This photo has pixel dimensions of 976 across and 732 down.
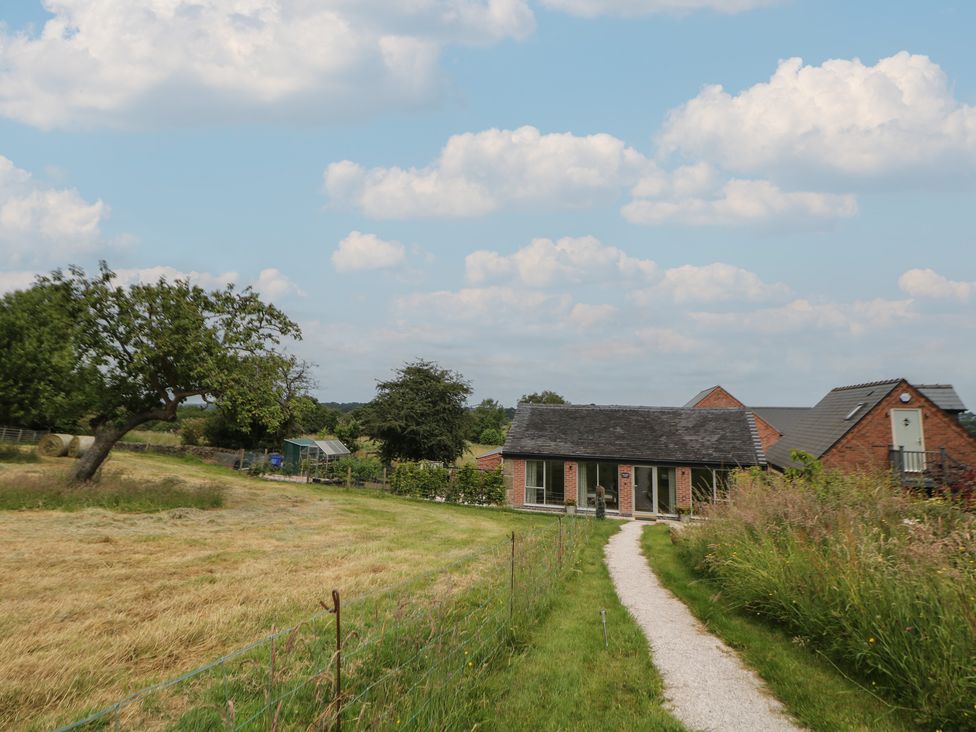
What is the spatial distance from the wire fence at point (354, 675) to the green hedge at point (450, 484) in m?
20.0

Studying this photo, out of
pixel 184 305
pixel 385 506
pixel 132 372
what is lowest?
pixel 385 506

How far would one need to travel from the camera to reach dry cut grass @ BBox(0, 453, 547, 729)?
5.97 m

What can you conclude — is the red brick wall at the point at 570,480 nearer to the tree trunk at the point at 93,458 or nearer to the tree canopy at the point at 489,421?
the tree trunk at the point at 93,458

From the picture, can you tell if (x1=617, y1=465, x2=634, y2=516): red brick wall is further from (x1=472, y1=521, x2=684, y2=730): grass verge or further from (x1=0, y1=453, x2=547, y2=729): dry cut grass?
(x1=472, y1=521, x2=684, y2=730): grass verge

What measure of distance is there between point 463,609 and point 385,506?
58.7 ft

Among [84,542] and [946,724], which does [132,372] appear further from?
[946,724]

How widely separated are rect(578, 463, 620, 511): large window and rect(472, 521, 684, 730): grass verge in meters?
20.3

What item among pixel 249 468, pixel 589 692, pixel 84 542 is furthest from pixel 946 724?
pixel 249 468

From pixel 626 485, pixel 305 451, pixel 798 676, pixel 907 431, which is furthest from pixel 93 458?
pixel 907 431

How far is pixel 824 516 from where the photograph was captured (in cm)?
1021

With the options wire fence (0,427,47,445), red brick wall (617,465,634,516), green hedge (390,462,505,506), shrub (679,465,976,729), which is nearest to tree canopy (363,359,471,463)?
green hedge (390,462,505,506)

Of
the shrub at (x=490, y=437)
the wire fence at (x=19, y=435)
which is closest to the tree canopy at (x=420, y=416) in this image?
the wire fence at (x=19, y=435)

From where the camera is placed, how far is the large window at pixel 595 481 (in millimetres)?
28922

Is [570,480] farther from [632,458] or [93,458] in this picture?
[93,458]
